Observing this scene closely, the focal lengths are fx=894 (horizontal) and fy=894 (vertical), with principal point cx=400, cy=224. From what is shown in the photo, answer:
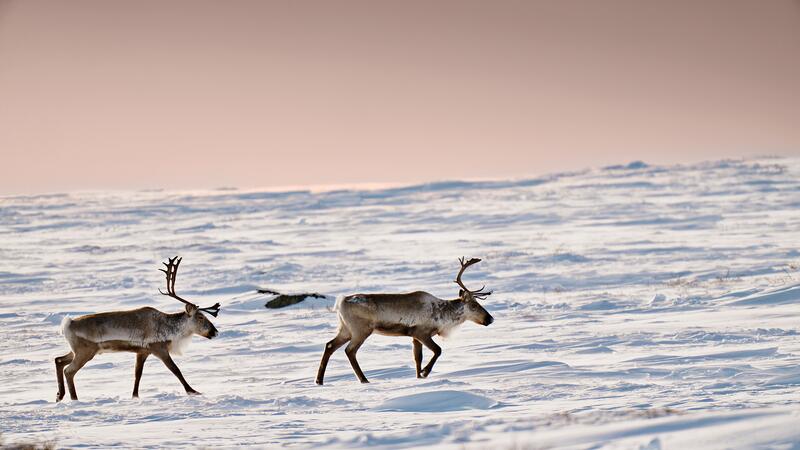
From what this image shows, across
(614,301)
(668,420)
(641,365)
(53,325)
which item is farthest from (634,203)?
(668,420)

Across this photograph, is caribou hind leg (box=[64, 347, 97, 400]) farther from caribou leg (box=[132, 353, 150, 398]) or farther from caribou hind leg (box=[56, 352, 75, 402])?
caribou leg (box=[132, 353, 150, 398])

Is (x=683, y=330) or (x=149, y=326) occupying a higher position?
(x=149, y=326)

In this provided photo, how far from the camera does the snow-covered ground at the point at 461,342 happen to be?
7.12 meters

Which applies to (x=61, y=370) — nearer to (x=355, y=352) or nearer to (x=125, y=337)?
(x=125, y=337)

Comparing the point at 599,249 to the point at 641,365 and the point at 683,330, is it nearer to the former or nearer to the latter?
the point at 683,330

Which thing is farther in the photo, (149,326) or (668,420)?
(149,326)

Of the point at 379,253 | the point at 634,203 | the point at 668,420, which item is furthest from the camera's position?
the point at 634,203

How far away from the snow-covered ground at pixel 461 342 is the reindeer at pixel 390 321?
0.37m

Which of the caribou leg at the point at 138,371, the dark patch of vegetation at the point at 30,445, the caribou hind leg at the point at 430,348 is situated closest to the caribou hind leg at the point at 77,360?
the caribou leg at the point at 138,371

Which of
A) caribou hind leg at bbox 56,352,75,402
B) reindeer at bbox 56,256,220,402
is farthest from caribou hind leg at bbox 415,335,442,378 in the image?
caribou hind leg at bbox 56,352,75,402

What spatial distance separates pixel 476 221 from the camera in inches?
2415

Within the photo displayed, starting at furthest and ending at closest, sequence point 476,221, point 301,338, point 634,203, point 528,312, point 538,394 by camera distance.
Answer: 1. point 634,203
2. point 476,221
3. point 528,312
4. point 301,338
5. point 538,394

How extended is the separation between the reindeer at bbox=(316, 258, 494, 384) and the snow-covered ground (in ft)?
1.23

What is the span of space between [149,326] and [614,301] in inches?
479
